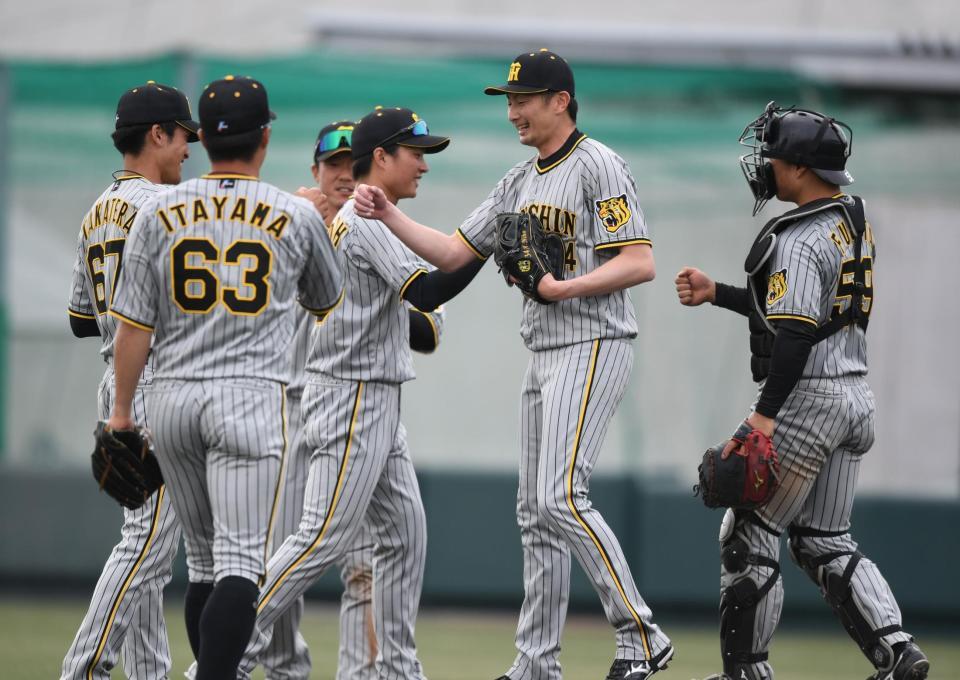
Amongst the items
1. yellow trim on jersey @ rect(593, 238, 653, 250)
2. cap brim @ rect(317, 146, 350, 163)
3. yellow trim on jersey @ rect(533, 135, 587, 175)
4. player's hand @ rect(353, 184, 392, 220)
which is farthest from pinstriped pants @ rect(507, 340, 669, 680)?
cap brim @ rect(317, 146, 350, 163)

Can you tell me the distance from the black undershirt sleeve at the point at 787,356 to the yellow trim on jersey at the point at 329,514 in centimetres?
154

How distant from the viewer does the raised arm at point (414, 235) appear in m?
5.07

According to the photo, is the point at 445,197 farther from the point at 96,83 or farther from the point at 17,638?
the point at 17,638

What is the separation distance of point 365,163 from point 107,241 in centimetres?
105

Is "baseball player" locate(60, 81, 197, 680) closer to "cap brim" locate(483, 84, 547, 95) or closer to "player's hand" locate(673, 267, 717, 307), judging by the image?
"cap brim" locate(483, 84, 547, 95)

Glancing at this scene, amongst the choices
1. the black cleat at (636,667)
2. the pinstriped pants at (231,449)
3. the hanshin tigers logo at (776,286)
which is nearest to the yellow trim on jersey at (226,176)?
the pinstriped pants at (231,449)

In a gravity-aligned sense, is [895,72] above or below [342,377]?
above

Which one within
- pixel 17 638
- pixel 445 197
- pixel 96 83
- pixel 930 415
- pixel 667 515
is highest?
pixel 96 83

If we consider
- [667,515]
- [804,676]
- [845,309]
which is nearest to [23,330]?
[667,515]

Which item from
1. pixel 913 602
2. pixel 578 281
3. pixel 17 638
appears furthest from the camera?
pixel 913 602

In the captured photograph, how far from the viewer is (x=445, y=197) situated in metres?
9.57

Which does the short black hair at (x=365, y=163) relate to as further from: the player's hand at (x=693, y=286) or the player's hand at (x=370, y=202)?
the player's hand at (x=693, y=286)

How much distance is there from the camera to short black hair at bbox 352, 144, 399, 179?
17.9ft

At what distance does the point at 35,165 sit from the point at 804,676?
6.13 metres
